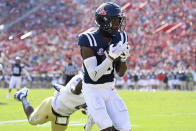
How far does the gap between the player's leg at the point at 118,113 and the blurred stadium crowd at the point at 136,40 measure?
25550 millimetres

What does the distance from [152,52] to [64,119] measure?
2699 centimetres

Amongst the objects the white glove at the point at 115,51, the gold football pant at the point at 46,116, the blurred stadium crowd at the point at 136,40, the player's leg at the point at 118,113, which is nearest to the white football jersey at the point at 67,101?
the gold football pant at the point at 46,116

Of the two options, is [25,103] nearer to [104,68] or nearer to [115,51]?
[104,68]

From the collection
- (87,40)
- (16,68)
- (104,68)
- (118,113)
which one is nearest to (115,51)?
(104,68)

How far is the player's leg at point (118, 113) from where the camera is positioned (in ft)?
19.4

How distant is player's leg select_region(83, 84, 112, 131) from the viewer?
5.82 metres

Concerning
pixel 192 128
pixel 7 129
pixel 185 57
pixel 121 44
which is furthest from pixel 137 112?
pixel 185 57

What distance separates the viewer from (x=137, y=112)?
13.5 meters

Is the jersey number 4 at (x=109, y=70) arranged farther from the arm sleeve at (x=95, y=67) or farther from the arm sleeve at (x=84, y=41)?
the arm sleeve at (x=84, y=41)

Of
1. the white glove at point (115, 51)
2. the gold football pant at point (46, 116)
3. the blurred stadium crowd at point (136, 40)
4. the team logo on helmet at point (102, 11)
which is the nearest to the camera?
the white glove at point (115, 51)

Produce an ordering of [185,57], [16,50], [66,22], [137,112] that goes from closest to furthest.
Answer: [137,112], [185,57], [16,50], [66,22]

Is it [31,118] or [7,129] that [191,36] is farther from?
[31,118]

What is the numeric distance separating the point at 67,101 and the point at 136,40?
2813 centimetres

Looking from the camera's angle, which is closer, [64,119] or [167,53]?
[64,119]
